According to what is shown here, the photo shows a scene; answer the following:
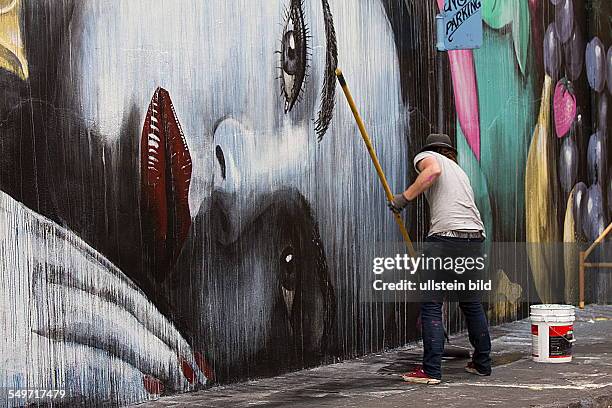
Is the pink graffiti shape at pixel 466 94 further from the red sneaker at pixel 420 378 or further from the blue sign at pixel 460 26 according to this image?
the red sneaker at pixel 420 378

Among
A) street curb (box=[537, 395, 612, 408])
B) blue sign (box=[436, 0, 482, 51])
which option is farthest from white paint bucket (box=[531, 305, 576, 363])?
blue sign (box=[436, 0, 482, 51])

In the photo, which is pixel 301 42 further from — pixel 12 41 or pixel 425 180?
pixel 12 41

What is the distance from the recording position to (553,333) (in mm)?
8781

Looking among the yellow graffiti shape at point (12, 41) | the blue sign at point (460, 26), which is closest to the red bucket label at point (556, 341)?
the blue sign at point (460, 26)

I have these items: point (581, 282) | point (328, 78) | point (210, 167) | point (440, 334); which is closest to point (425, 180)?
point (440, 334)

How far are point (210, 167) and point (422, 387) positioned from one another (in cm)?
198

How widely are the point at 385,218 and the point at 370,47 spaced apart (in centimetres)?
134

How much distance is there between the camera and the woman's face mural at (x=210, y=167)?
636 cm

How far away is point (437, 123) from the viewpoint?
33.6 ft

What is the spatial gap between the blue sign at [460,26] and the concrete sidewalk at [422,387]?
2557 mm

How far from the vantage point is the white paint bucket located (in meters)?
8.79

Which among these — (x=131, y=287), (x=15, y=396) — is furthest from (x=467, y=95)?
(x=15, y=396)

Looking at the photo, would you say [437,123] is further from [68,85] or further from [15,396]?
[15,396]

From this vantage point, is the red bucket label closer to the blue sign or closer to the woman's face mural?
the woman's face mural
